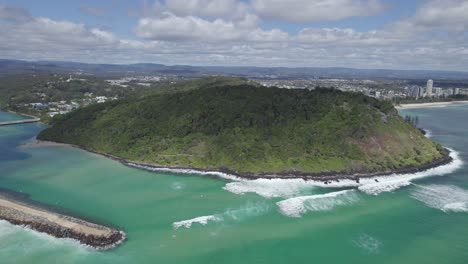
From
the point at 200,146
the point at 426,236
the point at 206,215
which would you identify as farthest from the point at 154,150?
the point at 426,236

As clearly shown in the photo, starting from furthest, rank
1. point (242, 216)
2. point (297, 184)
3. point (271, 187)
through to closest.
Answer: point (297, 184) < point (271, 187) < point (242, 216)

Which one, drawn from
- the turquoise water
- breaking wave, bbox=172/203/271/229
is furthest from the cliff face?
breaking wave, bbox=172/203/271/229

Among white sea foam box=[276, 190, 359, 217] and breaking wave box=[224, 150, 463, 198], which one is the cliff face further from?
white sea foam box=[276, 190, 359, 217]

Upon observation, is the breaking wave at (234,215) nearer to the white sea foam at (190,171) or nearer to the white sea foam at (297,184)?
the white sea foam at (297,184)

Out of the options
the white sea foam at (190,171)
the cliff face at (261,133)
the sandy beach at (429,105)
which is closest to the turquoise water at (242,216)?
the white sea foam at (190,171)

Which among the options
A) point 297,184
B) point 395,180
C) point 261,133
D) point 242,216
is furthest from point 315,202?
point 261,133

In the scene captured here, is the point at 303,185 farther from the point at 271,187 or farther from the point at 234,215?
the point at 234,215

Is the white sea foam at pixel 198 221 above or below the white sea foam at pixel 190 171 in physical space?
below
